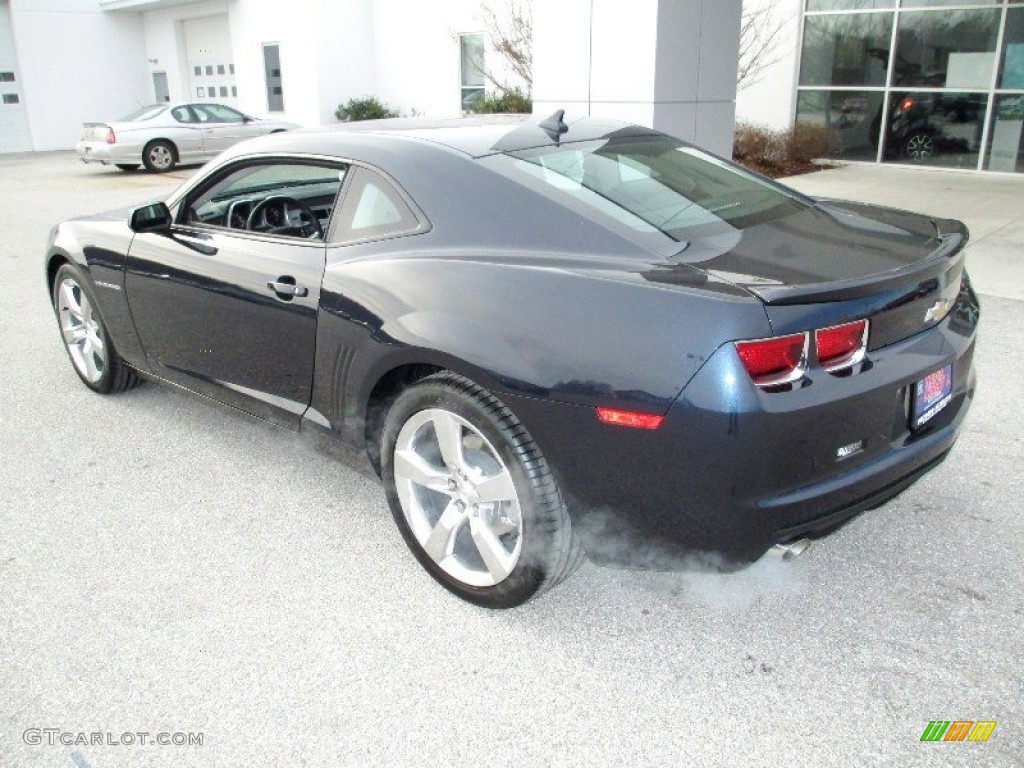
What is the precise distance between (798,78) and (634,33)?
8.15 m

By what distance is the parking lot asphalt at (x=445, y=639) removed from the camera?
7.76 feet

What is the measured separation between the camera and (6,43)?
23.1 metres

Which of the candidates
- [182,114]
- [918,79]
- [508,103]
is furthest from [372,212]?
[182,114]

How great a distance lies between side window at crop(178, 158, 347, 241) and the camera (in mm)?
3871

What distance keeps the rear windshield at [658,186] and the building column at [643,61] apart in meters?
5.92

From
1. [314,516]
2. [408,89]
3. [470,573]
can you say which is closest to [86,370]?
[314,516]

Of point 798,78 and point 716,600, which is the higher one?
point 798,78

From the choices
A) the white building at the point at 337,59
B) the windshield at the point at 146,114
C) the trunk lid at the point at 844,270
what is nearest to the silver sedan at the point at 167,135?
the windshield at the point at 146,114

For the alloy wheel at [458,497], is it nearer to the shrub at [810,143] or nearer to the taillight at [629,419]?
the taillight at [629,419]

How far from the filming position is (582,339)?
247 cm

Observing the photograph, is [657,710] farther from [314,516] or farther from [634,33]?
[634,33]

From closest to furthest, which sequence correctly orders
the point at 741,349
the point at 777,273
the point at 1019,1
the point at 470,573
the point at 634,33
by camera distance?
1. the point at 741,349
2. the point at 777,273
3. the point at 470,573
4. the point at 634,33
5. the point at 1019,1

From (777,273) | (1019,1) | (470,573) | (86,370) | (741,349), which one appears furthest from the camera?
(1019,1)

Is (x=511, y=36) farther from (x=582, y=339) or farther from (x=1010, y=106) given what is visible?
(x=582, y=339)
